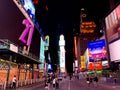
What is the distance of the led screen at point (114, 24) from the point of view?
2795 inches

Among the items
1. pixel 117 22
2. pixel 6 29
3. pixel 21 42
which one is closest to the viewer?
pixel 6 29

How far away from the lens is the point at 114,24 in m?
75.2

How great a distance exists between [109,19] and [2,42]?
6288 centimetres

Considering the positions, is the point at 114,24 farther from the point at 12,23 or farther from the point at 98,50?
the point at 12,23

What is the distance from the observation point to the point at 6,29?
126 feet

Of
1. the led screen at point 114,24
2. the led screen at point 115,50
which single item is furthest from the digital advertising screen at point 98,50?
the led screen at point 115,50

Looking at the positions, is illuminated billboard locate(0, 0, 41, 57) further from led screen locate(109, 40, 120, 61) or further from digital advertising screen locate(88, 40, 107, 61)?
digital advertising screen locate(88, 40, 107, 61)

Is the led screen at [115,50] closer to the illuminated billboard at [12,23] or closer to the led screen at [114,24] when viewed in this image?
the led screen at [114,24]

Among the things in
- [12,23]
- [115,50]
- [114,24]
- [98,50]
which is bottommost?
[115,50]

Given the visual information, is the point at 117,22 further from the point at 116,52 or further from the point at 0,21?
the point at 0,21

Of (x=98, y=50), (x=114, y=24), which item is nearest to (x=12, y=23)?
(x=114, y=24)

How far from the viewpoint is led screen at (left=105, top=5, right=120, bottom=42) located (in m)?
71.0

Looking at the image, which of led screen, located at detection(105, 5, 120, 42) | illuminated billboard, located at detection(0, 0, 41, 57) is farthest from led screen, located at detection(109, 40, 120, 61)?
illuminated billboard, located at detection(0, 0, 41, 57)

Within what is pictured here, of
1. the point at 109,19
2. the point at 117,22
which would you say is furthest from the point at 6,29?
the point at 109,19
